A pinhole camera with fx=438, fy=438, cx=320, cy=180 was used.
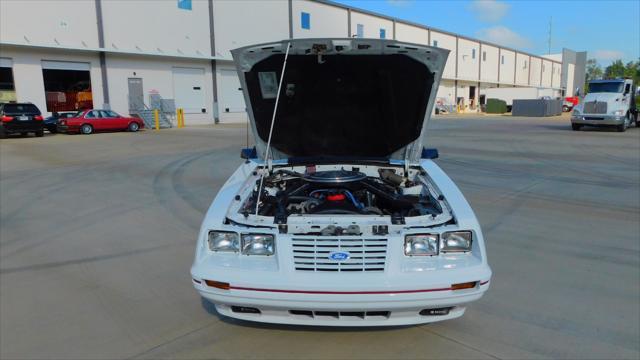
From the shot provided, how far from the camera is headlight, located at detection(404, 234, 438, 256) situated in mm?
2674

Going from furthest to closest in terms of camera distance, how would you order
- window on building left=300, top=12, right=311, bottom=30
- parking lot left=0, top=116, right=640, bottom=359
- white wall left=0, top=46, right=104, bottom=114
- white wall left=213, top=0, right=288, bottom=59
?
1. window on building left=300, top=12, right=311, bottom=30
2. white wall left=213, top=0, right=288, bottom=59
3. white wall left=0, top=46, right=104, bottom=114
4. parking lot left=0, top=116, right=640, bottom=359

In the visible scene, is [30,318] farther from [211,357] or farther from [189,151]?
[189,151]

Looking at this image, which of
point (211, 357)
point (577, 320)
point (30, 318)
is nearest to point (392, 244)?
point (211, 357)

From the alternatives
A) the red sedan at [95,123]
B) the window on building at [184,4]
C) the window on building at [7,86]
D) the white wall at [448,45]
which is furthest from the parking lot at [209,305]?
the white wall at [448,45]

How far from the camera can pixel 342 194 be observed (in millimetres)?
3529

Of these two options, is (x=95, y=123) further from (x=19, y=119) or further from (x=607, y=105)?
(x=607, y=105)

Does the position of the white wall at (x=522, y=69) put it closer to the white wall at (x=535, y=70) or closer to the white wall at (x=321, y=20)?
the white wall at (x=535, y=70)

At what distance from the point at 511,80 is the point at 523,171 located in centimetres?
6416

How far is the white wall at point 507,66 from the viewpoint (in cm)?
6391

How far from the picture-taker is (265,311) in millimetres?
2588

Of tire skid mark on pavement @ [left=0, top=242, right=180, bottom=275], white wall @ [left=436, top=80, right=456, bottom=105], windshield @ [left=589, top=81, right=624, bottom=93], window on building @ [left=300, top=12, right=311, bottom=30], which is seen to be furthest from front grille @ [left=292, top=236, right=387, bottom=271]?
white wall @ [left=436, top=80, right=456, bottom=105]

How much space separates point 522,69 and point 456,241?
250ft

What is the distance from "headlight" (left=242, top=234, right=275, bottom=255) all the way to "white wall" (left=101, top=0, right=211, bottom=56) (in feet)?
87.5

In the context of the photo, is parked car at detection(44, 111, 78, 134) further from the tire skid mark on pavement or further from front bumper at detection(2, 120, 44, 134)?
the tire skid mark on pavement
